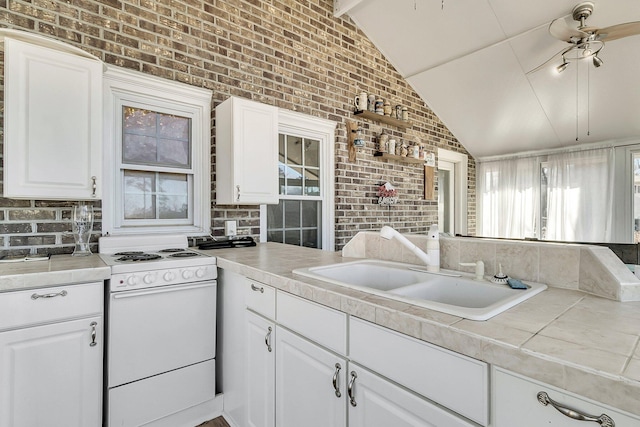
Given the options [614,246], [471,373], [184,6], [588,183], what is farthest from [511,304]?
[588,183]

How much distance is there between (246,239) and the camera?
8.71 ft

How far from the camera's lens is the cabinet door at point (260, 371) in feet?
4.88

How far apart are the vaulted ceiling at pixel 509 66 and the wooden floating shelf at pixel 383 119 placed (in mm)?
745

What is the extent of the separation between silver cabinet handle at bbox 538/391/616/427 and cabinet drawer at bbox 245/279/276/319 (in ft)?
3.45

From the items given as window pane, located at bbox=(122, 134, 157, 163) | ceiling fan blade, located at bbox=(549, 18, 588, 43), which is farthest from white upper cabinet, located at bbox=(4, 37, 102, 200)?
ceiling fan blade, located at bbox=(549, 18, 588, 43)

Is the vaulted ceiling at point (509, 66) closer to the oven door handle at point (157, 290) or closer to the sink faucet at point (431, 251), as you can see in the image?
the sink faucet at point (431, 251)

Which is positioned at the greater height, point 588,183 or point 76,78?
point 76,78

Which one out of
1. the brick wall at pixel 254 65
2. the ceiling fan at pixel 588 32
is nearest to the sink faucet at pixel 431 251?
the brick wall at pixel 254 65

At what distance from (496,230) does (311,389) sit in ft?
18.1

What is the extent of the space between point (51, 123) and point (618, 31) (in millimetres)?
3934

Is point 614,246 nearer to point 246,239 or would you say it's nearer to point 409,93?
point 246,239

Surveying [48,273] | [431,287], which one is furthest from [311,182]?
[48,273]

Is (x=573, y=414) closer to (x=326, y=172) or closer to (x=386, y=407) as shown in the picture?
(x=386, y=407)

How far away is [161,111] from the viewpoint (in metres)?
2.46
